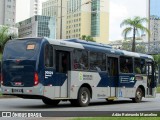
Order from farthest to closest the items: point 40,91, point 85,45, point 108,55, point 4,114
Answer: point 108,55
point 85,45
point 40,91
point 4,114

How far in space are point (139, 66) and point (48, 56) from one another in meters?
8.52

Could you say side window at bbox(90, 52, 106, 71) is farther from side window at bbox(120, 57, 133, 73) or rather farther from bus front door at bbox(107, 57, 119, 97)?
side window at bbox(120, 57, 133, 73)

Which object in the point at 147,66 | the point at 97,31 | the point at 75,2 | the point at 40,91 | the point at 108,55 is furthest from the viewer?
the point at 97,31

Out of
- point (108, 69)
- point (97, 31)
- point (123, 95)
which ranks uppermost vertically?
point (97, 31)

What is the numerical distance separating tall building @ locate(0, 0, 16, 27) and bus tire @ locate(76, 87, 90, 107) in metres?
134

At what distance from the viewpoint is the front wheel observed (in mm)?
18719

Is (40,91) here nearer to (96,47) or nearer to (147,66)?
(96,47)

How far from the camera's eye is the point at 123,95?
22.7 meters

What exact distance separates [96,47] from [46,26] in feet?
383

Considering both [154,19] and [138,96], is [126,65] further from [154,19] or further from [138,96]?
[154,19]

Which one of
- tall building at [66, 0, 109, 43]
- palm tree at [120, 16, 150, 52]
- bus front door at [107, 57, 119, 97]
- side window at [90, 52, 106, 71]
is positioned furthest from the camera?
tall building at [66, 0, 109, 43]

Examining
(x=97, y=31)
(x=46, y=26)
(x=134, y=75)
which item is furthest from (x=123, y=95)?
(x=46, y=26)

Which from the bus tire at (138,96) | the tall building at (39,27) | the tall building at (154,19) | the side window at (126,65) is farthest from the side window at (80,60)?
the tall building at (39,27)

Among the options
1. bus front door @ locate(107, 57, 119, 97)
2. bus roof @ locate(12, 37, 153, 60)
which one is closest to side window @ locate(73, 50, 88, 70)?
bus roof @ locate(12, 37, 153, 60)
